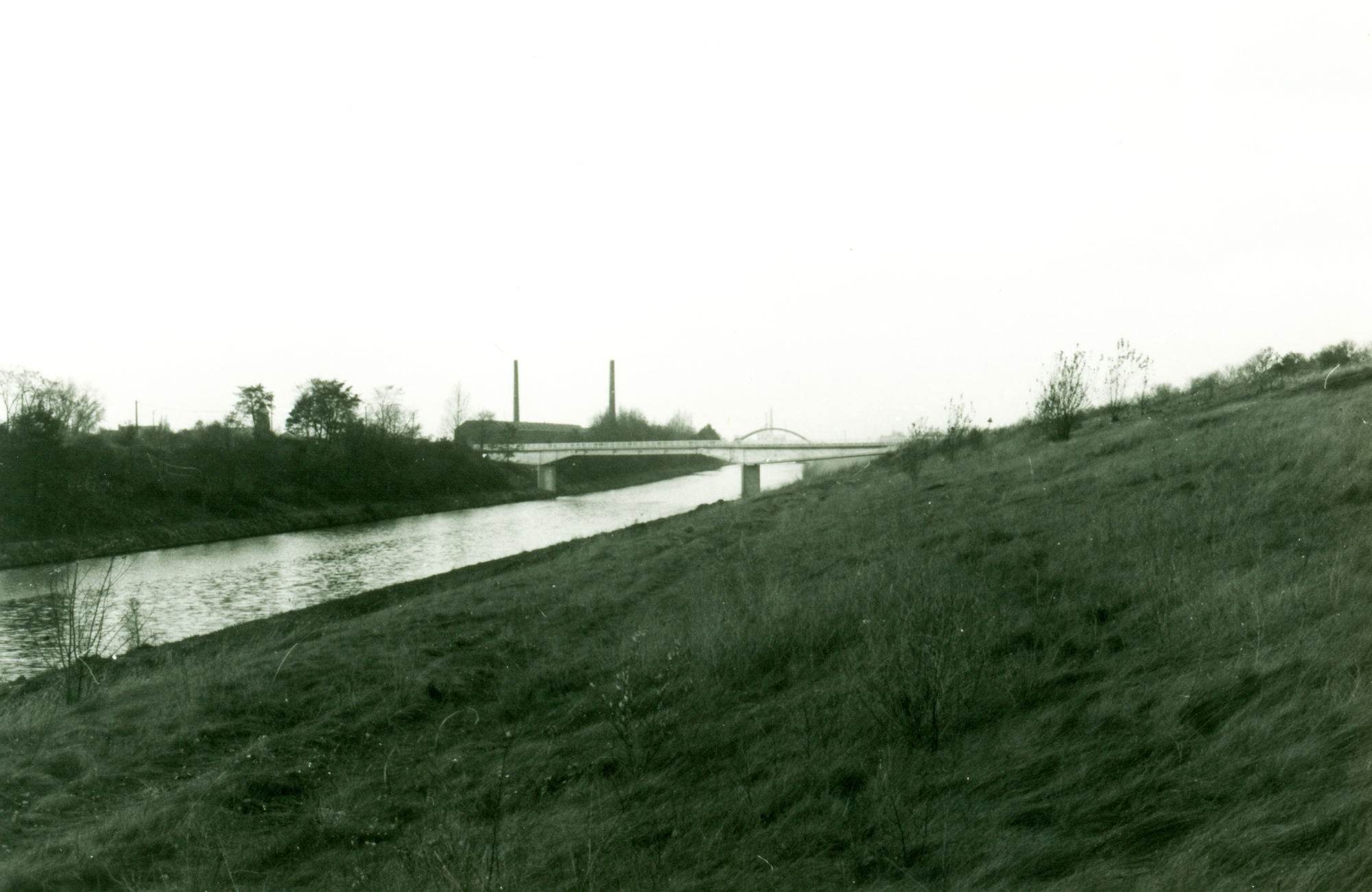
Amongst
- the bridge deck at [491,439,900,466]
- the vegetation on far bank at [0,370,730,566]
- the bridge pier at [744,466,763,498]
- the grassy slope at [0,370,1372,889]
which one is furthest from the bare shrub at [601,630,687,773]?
the bridge pier at [744,466,763,498]

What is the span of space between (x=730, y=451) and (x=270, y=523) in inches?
1087

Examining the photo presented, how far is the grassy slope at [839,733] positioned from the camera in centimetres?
393

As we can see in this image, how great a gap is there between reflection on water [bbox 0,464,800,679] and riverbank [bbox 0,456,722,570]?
869 mm

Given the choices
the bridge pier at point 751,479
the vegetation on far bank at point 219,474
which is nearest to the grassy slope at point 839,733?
the vegetation on far bank at point 219,474

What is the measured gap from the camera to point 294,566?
3092 cm

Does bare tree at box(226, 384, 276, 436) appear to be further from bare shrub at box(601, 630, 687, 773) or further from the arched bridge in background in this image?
bare shrub at box(601, 630, 687, 773)

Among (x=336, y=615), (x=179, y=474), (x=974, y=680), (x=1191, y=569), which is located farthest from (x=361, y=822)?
(x=179, y=474)

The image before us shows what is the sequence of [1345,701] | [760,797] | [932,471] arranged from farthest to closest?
Result: [932,471] < [760,797] < [1345,701]

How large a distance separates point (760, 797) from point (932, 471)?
20.6m

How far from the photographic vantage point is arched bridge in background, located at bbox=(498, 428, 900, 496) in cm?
5191

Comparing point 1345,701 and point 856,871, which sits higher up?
point 1345,701

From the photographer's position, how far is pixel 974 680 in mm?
→ 5680

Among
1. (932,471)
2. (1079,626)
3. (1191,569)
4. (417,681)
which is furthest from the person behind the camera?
(932,471)

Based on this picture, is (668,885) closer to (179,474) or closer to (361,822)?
(361,822)
